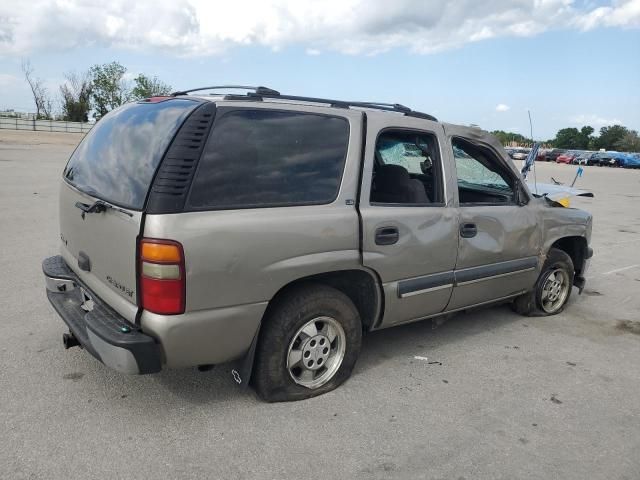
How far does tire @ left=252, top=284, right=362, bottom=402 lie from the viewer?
3.14m

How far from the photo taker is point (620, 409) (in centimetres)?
345

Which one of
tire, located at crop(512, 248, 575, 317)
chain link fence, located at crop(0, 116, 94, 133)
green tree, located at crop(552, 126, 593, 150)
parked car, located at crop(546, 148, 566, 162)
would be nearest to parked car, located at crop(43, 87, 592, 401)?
tire, located at crop(512, 248, 575, 317)

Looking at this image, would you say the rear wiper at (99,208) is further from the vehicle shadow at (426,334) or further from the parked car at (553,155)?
the parked car at (553,155)

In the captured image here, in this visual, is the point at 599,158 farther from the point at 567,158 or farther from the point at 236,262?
the point at 236,262

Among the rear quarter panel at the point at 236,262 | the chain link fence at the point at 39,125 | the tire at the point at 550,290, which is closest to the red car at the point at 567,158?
the chain link fence at the point at 39,125

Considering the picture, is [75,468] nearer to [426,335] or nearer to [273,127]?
[273,127]

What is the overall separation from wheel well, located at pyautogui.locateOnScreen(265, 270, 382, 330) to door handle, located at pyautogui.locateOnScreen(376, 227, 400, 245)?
0.23 meters

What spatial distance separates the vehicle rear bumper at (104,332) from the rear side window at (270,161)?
0.75 m

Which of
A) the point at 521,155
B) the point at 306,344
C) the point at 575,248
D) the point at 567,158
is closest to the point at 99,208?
the point at 306,344

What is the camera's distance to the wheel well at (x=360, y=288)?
341 centimetres

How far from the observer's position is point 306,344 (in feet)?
10.8

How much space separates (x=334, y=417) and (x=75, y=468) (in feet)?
4.54

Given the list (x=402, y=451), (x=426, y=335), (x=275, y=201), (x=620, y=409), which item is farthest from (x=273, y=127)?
(x=620, y=409)

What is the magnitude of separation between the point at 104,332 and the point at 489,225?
2.81m
